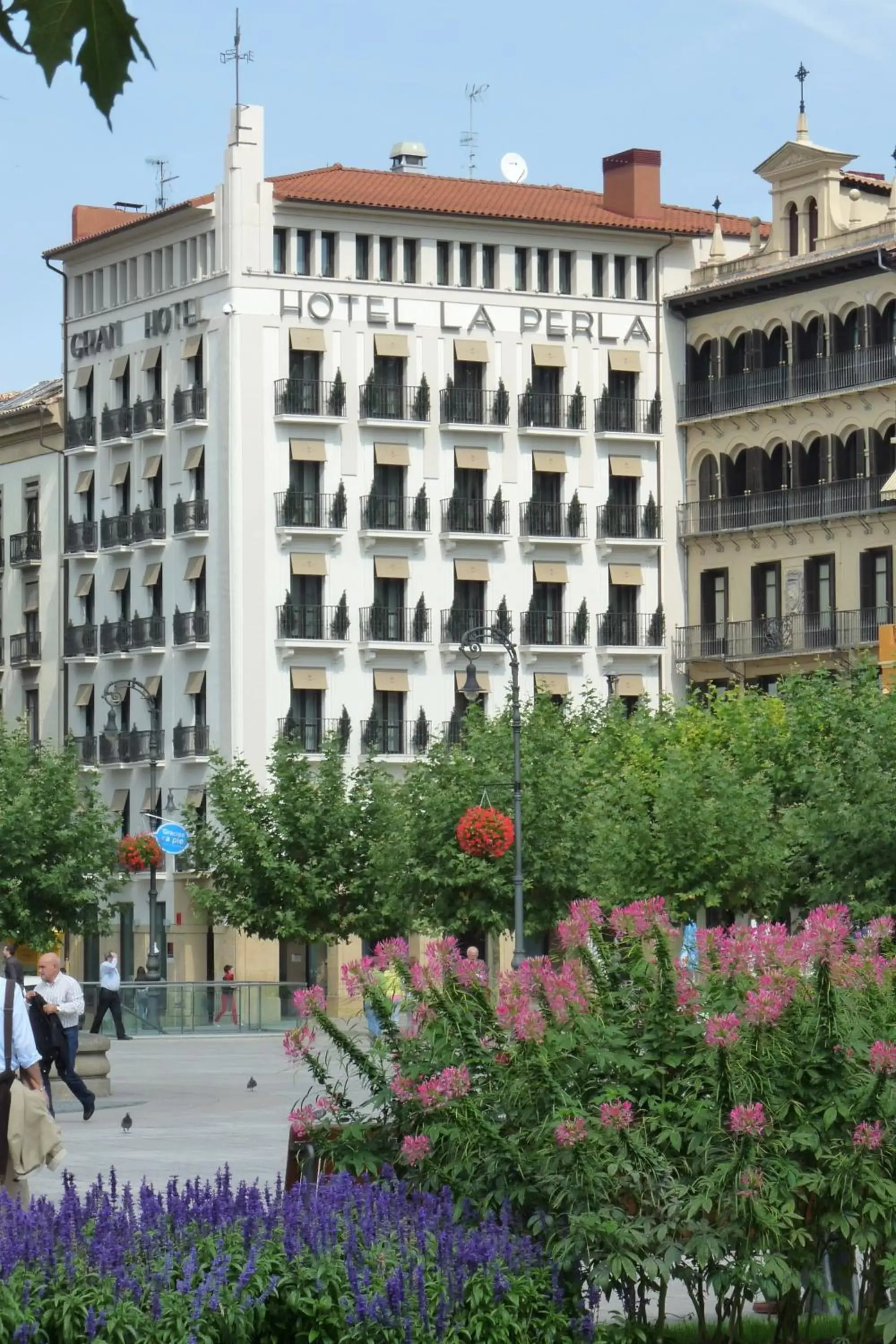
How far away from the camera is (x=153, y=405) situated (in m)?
75.9

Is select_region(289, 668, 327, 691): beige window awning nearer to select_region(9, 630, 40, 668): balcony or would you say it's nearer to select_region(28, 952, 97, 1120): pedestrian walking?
select_region(9, 630, 40, 668): balcony

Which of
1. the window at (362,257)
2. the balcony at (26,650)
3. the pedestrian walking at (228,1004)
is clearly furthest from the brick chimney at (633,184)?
the pedestrian walking at (228,1004)

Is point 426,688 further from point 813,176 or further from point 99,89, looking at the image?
point 99,89

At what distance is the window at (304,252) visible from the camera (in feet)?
243

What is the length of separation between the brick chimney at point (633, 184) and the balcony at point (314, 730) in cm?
1624

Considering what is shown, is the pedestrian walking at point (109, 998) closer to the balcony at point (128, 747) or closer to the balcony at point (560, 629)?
the balcony at point (128, 747)

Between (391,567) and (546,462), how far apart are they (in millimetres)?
5164

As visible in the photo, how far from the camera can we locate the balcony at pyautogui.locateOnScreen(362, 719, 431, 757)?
74.6 meters

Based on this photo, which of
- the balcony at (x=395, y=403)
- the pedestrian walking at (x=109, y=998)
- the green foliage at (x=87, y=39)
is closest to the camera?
the green foliage at (x=87, y=39)

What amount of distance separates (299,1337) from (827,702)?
46757 mm

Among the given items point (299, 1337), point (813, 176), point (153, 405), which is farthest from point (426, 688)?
point (299, 1337)

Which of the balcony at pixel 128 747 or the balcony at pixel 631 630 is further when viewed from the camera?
the balcony at pixel 631 630

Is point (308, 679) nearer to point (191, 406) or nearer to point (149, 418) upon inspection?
point (191, 406)

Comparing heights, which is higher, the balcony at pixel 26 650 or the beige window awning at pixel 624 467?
the beige window awning at pixel 624 467
